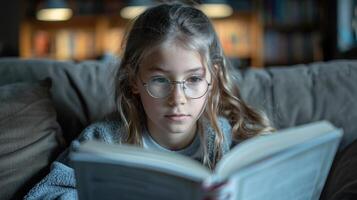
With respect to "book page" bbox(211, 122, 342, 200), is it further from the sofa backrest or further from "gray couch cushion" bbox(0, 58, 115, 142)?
"gray couch cushion" bbox(0, 58, 115, 142)

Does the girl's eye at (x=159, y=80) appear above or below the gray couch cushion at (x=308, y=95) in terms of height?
above

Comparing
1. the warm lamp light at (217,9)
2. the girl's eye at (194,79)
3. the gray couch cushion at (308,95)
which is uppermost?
the warm lamp light at (217,9)

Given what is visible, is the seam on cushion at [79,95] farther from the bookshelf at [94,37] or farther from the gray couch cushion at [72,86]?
the bookshelf at [94,37]

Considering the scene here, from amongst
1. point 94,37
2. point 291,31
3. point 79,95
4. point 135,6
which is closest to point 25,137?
point 79,95

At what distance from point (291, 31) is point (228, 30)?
0.58 m

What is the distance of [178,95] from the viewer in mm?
1083

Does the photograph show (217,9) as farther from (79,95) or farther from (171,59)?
(171,59)

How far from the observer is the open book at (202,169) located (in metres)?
0.68

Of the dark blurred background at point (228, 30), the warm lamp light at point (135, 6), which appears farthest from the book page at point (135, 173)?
the dark blurred background at point (228, 30)

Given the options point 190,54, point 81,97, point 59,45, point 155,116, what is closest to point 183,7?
point 190,54

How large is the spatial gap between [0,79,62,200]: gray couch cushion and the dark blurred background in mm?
2903

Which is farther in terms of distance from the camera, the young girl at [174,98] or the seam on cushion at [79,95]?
the seam on cushion at [79,95]

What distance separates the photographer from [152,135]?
1.26m

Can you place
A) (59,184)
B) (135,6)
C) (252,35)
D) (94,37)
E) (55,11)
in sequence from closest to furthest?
(59,184) < (135,6) < (55,11) < (252,35) < (94,37)
